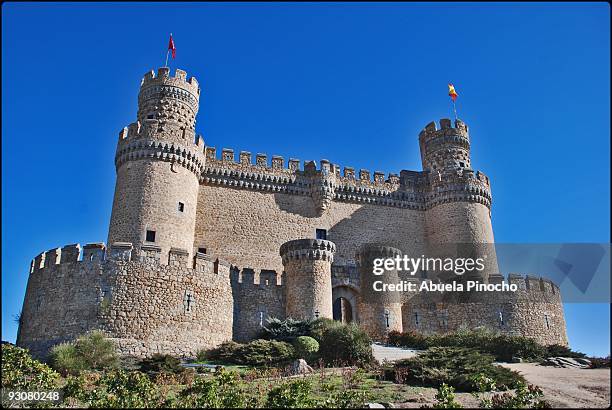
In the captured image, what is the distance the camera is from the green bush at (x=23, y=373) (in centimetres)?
1298

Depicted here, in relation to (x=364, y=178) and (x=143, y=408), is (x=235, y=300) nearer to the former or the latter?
(x=143, y=408)

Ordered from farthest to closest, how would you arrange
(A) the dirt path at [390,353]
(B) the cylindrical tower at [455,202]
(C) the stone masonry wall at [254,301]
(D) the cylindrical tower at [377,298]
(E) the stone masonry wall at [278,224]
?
(B) the cylindrical tower at [455,202]
(E) the stone masonry wall at [278,224]
(D) the cylindrical tower at [377,298]
(C) the stone masonry wall at [254,301]
(A) the dirt path at [390,353]

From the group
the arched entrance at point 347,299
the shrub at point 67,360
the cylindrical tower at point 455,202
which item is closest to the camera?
the shrub at point 67,360

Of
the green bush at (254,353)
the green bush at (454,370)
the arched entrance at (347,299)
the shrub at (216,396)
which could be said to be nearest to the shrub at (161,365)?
the green bush at (254,353)

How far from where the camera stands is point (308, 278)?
2373 centimetres

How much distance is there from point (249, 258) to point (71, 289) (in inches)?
407

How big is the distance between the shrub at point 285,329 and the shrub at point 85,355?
6.08m

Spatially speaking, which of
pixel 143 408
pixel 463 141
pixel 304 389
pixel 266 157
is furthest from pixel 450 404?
pixel 463 141

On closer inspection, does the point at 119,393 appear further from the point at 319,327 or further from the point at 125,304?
the point at 319,327

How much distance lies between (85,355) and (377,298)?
513 inches

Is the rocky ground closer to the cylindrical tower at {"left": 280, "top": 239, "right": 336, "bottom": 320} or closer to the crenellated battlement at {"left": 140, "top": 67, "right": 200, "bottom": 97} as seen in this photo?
the cylindrical tower at {"left": 280, "top": 239, "right": 336, "bottom": 320}

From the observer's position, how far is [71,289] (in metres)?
20.0

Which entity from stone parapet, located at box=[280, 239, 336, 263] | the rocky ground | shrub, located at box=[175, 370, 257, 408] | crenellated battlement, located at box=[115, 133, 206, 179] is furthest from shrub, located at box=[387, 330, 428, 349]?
crenellated battlement, located at box=[115, 133, 206, 179]

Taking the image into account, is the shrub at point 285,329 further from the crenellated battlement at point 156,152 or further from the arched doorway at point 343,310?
the crenellated battlement at point 156,152
